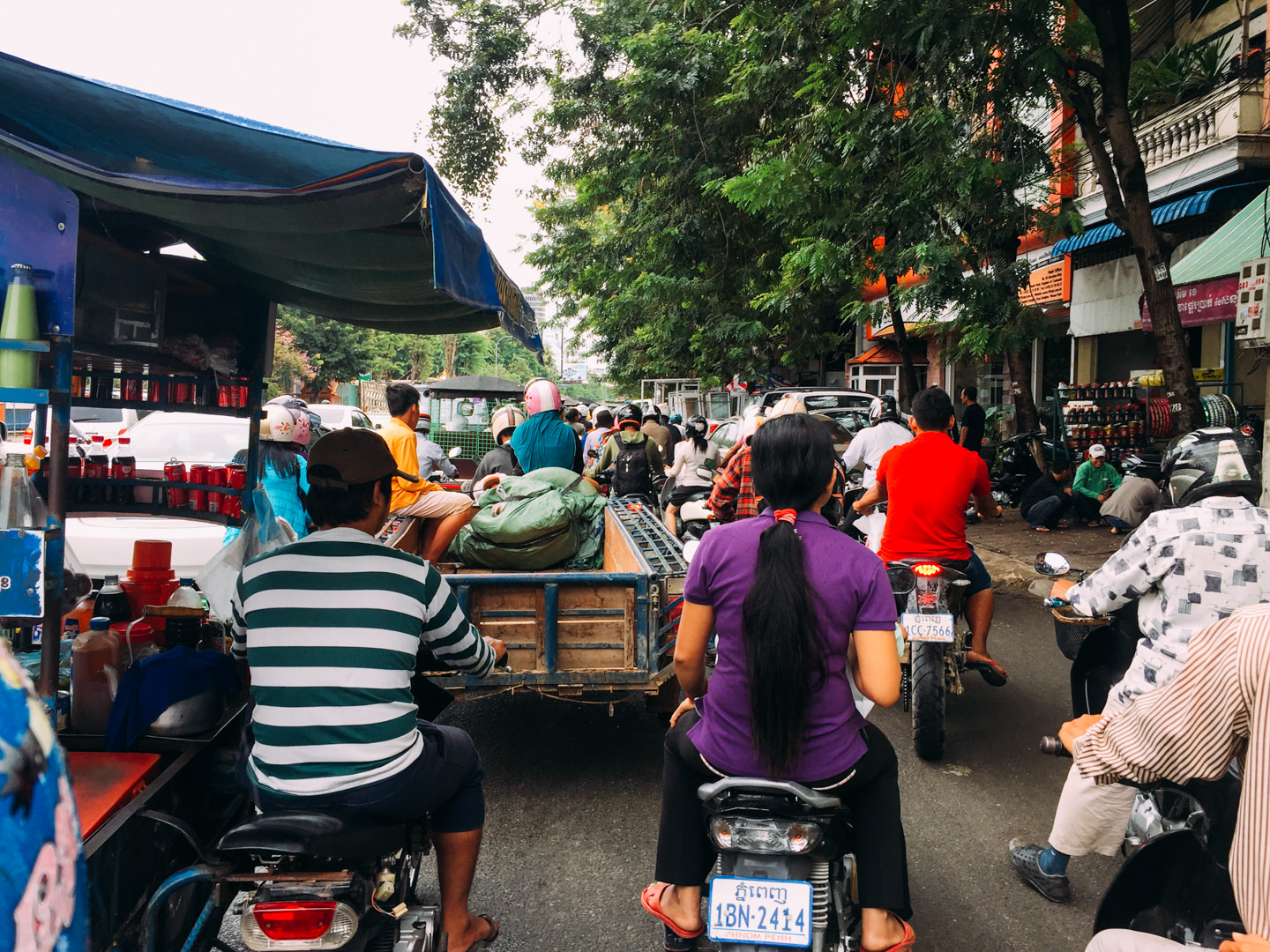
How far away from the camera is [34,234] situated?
2531mm

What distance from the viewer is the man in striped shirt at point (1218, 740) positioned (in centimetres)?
151

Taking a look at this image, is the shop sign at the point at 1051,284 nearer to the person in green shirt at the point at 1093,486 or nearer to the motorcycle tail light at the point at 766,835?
the person in green shirt at the point at 1093,486

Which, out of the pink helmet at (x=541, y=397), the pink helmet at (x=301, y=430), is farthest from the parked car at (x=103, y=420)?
the pink helmet at (x=541, y=397)

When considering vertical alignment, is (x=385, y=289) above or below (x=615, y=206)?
below

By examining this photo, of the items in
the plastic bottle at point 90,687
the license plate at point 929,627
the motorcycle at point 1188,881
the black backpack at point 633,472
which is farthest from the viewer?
the black backpack at point 633,472

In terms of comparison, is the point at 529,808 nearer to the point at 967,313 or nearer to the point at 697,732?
the point at 697,732

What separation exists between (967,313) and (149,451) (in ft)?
26.4

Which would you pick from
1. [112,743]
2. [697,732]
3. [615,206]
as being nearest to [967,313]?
[697,732]

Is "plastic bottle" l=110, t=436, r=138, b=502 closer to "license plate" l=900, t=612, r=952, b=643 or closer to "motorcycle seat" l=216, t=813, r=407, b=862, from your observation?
"motorcycle seat" l=216, t=813, r=407, b=862

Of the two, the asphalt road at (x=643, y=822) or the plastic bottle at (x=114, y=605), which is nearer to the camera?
the asphalt road at (x=643, y=822)

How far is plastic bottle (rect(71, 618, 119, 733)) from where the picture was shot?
9.08ft

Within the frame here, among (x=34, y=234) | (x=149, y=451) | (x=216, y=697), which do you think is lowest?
(x=216, y=697)

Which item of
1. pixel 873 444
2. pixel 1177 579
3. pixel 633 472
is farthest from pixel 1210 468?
pixel 633 472

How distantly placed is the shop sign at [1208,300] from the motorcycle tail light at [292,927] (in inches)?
446
